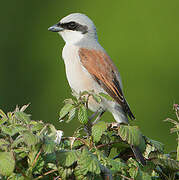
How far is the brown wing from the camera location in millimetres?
3150

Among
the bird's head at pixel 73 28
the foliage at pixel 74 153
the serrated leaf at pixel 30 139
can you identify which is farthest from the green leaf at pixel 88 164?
the bird's head at pixel 73 28

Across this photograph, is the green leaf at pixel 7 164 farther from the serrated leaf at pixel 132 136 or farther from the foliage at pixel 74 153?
the serrated leaf at pixel 132 136

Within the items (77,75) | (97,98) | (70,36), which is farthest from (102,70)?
(97,98)

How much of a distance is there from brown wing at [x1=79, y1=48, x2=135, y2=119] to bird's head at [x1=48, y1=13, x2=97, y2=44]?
0.72 feet

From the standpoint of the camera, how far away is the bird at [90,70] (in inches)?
123

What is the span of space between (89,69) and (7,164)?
7.14 feet

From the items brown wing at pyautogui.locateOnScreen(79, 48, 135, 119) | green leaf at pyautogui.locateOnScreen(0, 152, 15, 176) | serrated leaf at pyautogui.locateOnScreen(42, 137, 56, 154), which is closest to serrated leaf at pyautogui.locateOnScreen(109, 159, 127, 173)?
serrated leaf at pyautogui.locateOnScreen(42, 137, 56, 154)

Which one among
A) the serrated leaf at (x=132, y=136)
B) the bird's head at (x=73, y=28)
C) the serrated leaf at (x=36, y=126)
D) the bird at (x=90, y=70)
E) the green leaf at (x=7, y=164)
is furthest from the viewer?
the bird's head at (x=73, y=28)

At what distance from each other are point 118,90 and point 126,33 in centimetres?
189

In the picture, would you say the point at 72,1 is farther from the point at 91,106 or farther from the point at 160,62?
the point at 91,106

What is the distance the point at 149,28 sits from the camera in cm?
488

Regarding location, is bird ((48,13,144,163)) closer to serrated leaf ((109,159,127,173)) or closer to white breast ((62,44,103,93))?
white breast ((62,44,103,93))

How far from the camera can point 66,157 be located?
1.21 meters

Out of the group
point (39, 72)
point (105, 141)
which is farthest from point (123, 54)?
point (105, 141)
